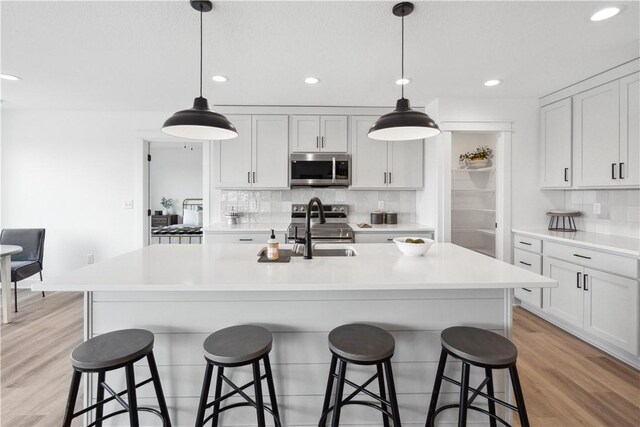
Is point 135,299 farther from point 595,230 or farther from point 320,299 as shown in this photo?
point 595,230

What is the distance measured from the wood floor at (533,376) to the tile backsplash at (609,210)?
1.16 metres

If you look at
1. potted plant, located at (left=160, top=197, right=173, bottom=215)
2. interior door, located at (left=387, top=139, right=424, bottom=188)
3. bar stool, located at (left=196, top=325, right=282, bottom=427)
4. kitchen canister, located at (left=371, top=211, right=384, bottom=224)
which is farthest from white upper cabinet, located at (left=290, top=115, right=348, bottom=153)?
potted plant, located at (left=160, top=197, right=173, bottom=215)

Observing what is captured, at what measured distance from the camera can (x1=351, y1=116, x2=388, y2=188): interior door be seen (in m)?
3.97

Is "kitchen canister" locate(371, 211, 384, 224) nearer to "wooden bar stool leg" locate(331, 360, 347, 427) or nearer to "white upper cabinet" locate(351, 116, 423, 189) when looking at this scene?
"white upper cabinet" locate(351, 116, 423, 189)

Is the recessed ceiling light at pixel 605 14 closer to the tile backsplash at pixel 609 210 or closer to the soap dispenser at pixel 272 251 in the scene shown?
the tile backsplash at pixel 609 210

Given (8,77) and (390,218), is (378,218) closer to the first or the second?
(390,218)

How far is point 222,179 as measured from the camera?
155 inches

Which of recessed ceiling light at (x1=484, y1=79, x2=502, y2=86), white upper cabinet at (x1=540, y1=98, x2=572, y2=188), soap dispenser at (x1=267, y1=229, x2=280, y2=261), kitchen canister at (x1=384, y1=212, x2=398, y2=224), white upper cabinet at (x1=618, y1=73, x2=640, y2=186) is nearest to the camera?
soap dispenser at (x1=267, y1=229, x2=280, y2=261)

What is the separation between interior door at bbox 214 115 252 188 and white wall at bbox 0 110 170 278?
1118 millimetres

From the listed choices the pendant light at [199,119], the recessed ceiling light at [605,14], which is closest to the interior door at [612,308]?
the recessed ceiling light at [605,14]

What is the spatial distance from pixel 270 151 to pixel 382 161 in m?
1.44

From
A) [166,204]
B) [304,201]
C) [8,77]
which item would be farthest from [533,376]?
[166,204]

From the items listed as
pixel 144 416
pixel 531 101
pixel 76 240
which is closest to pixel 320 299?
pixel 144 416

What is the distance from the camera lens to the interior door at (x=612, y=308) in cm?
232
